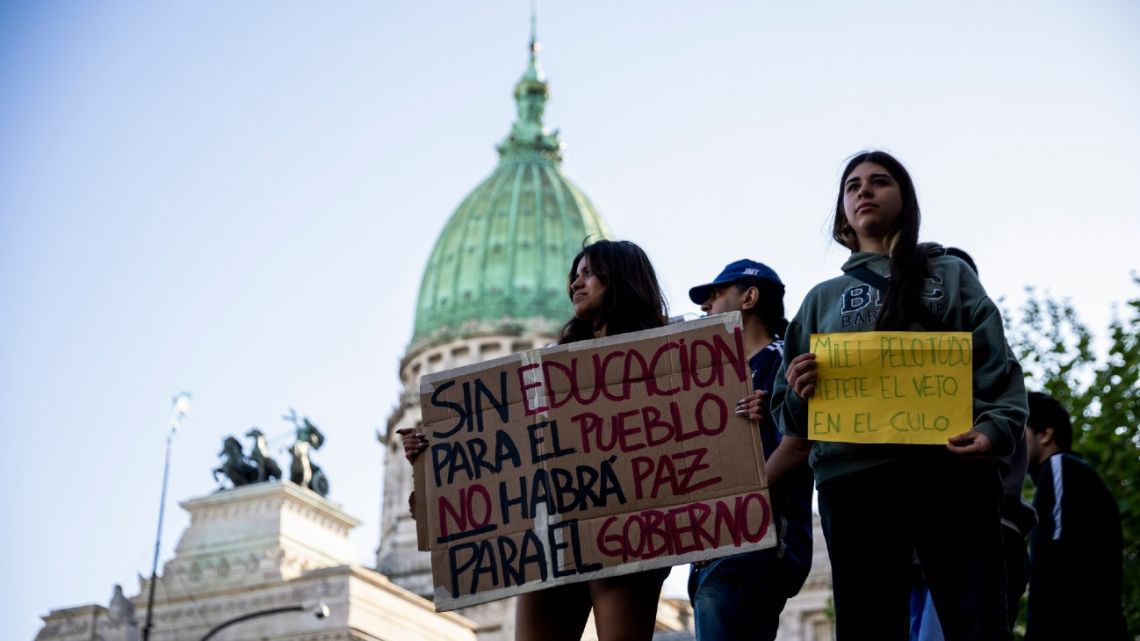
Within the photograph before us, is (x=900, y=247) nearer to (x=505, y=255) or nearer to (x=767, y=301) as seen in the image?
(x=767, y=301)

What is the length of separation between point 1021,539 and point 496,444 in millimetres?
2622

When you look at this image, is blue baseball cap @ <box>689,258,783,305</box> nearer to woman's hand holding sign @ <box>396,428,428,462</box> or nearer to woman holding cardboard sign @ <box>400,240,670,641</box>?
woman holding cardboard sign @ <box>400,240,670,641</box>

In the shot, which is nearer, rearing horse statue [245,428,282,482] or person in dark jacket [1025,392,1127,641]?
person in dark jacket [1025,392,1127,641]

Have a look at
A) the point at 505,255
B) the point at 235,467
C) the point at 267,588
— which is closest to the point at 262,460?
the point at 235,467

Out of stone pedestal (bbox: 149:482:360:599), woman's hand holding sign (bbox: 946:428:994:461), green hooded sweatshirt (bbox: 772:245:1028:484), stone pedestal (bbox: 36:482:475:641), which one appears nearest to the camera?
woman's hand holding sign (bbox: 946:428:994:461)

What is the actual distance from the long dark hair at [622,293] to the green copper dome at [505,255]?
65793 mm

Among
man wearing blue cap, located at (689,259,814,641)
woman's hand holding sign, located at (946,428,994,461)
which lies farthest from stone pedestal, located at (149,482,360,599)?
woman's hand holding sign, located at (946,428,994,461)

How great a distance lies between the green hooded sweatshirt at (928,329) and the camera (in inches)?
258

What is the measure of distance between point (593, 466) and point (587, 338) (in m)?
0.89

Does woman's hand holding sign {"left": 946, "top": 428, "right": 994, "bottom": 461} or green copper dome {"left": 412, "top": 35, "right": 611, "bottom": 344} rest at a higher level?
green copper dome {"left": 412, "top": 35, "right": 611, "bottom": 344}

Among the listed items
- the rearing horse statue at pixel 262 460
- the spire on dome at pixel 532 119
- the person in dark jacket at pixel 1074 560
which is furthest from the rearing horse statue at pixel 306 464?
the person in dark jacket at pixel 1074 560

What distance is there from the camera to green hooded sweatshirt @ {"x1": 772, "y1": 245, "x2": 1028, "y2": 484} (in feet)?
21.5

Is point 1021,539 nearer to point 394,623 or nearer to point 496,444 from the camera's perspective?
point 496,444

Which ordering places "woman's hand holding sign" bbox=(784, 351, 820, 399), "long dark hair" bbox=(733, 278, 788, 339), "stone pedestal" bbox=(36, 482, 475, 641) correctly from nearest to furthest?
"woman's hand holding sign" bbox=(784, 351, 820, 399) < "long dark hair" bbox=(733, 278, 788, 339) < "stone pedestal" bbox=(36, 482, 475, 641)
